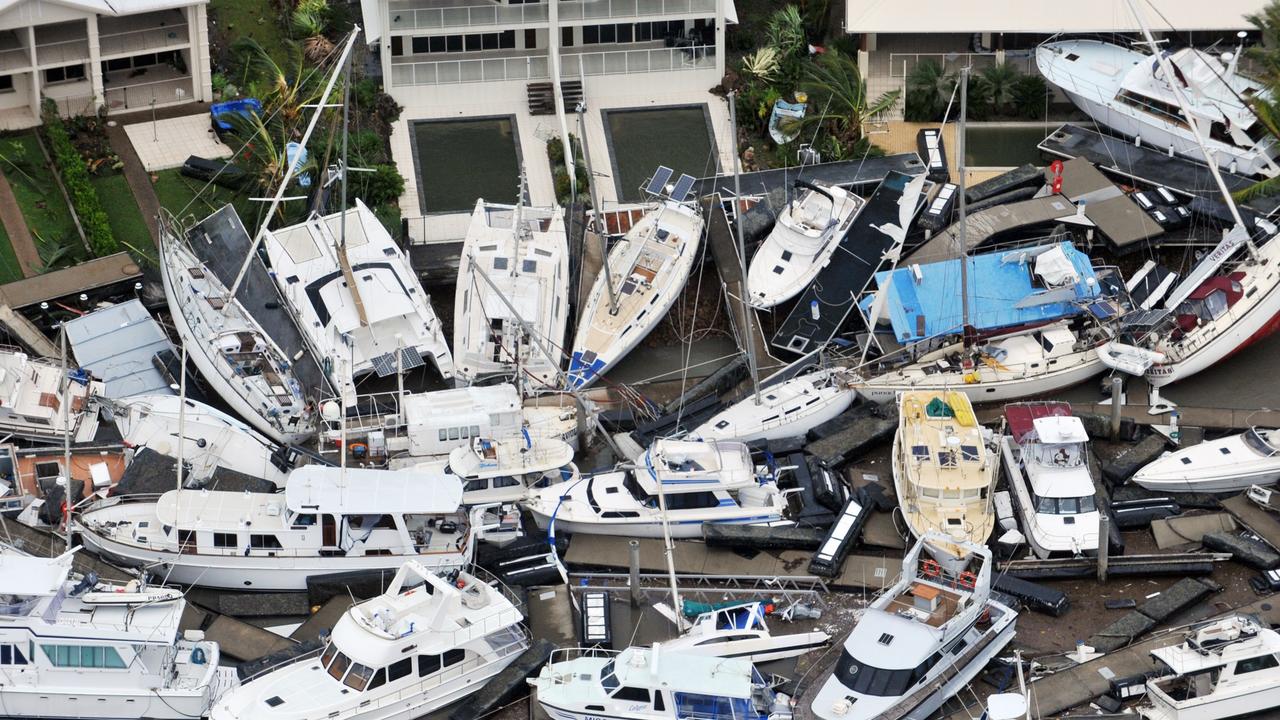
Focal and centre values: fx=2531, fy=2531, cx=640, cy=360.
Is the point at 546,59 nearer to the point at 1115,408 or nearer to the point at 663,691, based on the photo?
the point at 1115,408

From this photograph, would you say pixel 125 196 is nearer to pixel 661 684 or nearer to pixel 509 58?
pixel 509 58

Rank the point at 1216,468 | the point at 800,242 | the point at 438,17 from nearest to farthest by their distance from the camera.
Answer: the point at 1216,468 < the point at 800,242 < the point at 438,17

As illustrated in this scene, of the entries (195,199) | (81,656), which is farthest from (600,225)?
(81,656)

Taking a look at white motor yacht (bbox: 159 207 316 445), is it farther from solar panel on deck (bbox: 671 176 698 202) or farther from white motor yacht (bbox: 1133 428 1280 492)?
white motor yacht (bbox: 1133 428 1280 492)

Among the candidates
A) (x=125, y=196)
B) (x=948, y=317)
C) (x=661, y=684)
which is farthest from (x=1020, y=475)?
(x=125, y=196)

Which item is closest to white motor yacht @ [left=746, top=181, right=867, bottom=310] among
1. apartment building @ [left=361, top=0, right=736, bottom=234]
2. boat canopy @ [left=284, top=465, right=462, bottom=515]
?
apartment building @ [left=361, top=0, right=736, bottom=234]
